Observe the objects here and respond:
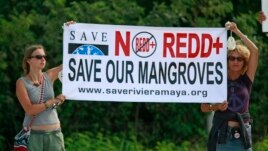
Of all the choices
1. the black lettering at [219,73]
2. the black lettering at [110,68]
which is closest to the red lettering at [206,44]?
the black lettering at [219,73]

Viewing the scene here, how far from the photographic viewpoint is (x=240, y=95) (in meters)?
7.75

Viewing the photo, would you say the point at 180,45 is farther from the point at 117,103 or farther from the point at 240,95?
the point at 117,103

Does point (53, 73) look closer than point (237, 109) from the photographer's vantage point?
No

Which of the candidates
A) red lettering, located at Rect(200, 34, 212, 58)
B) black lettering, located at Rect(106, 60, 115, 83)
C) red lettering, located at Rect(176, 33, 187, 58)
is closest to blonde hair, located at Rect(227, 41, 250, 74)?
red lettering, located at Rect(200, 34, 212, 58)

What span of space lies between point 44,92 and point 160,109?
4.24 m

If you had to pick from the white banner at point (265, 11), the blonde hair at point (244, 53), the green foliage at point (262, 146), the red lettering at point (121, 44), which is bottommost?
the green foliage at point (262, 146)

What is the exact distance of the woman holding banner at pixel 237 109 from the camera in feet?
25.3

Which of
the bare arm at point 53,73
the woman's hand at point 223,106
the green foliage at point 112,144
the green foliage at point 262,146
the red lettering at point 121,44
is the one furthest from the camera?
the green foliage at point 262,146

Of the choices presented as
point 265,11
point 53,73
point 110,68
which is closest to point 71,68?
point 53,73

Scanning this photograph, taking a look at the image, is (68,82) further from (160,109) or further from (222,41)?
(160,109)

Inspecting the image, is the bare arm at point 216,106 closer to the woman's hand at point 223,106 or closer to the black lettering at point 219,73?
the woman's hand at point 223,106

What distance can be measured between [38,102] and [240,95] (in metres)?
1.84

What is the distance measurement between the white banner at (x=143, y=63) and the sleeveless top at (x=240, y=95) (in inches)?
7.5

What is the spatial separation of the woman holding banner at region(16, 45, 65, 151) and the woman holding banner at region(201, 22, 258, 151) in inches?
57.7
